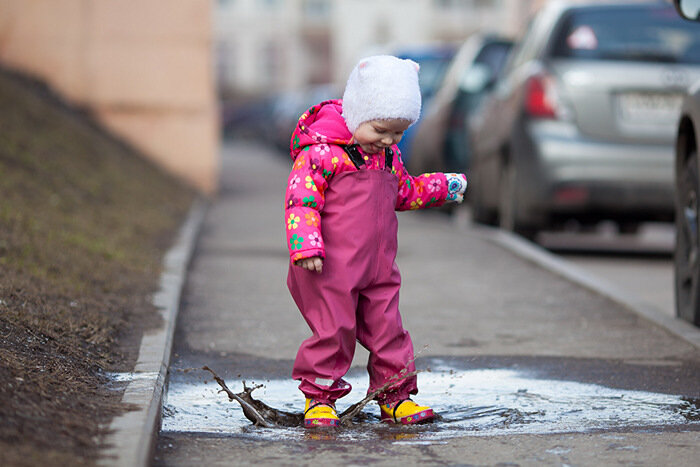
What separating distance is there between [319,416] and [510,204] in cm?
598

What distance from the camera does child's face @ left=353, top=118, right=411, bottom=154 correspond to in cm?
470

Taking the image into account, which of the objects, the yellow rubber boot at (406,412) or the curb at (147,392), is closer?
the curb at (147,392)

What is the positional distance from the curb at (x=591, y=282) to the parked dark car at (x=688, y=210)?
0.12 meters

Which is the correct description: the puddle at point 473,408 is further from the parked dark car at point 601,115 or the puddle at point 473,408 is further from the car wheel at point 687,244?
the parked dark car at point 601,115

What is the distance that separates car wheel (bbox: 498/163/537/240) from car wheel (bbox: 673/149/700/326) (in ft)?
10.5

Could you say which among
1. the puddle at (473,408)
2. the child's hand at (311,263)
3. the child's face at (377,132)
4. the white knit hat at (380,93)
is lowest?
the puddle at (473,408)

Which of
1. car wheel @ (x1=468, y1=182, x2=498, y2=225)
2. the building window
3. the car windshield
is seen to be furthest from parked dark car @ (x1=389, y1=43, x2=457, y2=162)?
the building window

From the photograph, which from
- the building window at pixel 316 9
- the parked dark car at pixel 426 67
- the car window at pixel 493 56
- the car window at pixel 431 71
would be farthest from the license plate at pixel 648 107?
the building window at pixel 316 9

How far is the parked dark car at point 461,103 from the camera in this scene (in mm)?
13555

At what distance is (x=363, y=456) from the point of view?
4.18 metres

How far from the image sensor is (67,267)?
7172 millimetres

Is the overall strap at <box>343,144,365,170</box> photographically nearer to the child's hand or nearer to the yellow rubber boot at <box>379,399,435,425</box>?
the child's hand

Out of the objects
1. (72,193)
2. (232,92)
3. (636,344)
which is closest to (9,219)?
(72,193)

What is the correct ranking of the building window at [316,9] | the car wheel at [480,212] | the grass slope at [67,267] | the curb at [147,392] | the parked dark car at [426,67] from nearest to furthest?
1. the curb at [147,392]
2. the grass slope at [67,267]
3. the car wheel at [480,212]
4. the parked dark car at [426,67]
5. the building window at [316,9]
